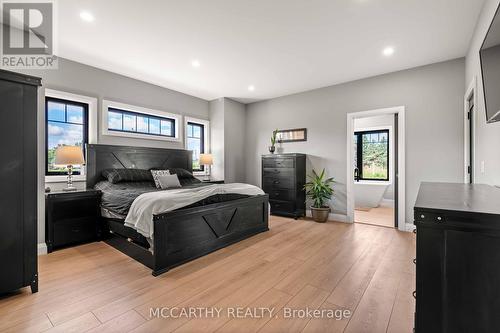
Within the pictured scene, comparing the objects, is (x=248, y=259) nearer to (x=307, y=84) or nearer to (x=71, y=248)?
(x=71, y=248)

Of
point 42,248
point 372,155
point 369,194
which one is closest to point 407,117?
point 369,194

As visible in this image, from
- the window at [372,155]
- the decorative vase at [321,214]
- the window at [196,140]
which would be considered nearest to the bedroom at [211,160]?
the decorative vase at [321,214]

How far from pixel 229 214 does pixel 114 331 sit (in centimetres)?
182

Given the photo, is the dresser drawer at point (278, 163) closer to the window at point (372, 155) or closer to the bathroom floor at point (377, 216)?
the bathroom floor at point (377, 216)

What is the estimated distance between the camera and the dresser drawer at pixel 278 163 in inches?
191

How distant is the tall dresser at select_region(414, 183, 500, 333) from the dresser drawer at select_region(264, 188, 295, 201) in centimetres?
397

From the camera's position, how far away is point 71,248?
3137 millimetres

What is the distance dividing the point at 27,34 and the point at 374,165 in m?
7.69

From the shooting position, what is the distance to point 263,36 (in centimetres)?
294

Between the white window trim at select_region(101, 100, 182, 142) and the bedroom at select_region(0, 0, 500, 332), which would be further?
the white window trim at select_region(101, 100, 182, 142)

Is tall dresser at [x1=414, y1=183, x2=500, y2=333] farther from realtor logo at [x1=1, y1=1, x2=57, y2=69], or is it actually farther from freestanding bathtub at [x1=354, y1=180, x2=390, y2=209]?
freestanding bathtub at [x1=354, y1=180, x2=390, y2=209]

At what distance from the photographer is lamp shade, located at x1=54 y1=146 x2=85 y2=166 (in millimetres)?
3041

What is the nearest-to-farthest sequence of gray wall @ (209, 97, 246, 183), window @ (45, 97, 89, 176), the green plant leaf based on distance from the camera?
1. window @ (45, 97, 89, 176)
2. the green plant leaf
3. gray wall @ (209, 97, 246, 183)

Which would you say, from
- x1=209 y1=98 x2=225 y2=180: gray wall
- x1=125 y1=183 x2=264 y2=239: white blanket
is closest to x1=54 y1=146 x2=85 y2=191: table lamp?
x1=125 y1=183 x2=264 y2=239: white blanket
